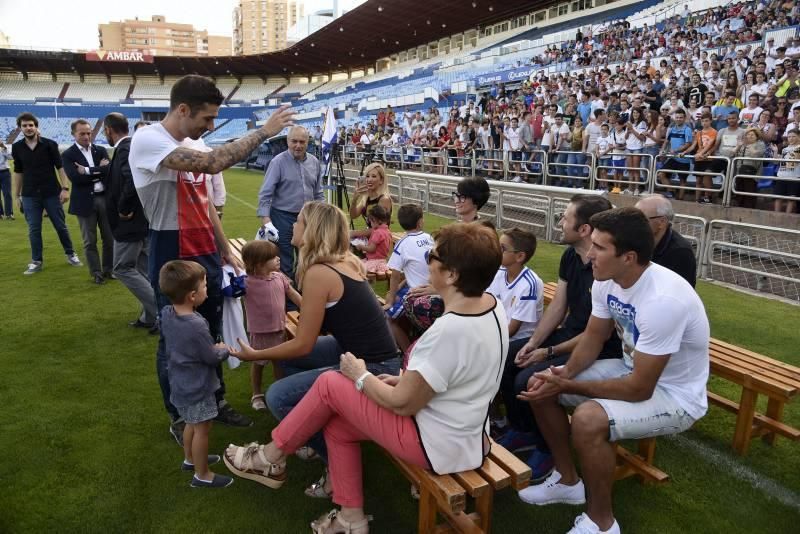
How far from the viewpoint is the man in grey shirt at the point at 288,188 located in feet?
18.2

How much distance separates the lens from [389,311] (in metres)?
4.46

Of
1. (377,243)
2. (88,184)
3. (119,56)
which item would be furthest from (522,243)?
(119,56)

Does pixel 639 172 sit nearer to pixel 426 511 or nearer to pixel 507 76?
pixel 426 511

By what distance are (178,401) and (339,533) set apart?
1.11 m

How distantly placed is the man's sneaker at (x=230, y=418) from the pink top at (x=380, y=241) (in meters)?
2.49

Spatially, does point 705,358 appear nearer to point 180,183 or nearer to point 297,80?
point 180,183

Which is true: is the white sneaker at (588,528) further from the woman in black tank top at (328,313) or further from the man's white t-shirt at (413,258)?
the man's white t-shirt at (413,258)

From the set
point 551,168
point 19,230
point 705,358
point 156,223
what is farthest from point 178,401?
point 551,168

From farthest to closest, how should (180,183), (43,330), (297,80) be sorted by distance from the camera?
(297,80) → (43,330) → (180,183)

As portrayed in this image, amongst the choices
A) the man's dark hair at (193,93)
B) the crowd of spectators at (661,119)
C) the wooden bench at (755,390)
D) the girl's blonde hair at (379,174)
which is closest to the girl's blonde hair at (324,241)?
the man's dark hair at (193,93)

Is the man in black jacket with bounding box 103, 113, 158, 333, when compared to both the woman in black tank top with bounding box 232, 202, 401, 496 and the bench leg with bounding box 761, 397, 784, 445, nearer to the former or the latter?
the woman in black tank top with bounding box 232, 202, 401, 496

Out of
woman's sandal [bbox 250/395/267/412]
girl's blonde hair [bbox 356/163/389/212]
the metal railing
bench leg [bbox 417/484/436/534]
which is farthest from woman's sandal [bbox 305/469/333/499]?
the metal railing

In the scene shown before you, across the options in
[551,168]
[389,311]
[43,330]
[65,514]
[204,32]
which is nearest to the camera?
[65,514]

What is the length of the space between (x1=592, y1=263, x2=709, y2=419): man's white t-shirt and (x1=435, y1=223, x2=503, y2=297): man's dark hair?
32.6 inches
